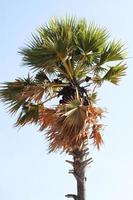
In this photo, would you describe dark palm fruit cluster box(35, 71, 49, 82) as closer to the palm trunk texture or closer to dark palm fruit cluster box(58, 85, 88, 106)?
dark palm fruit cluster box(58, 85, 88, 106)

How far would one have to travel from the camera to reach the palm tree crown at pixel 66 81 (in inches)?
711

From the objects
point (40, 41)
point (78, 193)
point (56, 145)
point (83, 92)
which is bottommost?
point (78, 193)

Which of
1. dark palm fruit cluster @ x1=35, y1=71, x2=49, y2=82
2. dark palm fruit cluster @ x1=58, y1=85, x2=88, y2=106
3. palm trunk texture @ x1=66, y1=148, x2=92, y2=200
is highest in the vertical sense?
dark palm fruit cluster @ x1=35, y1=71, x2=49, y2=82

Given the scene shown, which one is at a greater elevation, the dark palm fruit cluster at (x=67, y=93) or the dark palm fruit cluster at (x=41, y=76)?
the dark palm fruit cluster at (x=41, y=76)

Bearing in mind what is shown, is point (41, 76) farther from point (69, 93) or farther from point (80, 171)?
point (80, 171)

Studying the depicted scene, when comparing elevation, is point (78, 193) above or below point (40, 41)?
below

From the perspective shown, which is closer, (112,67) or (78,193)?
(78,193)

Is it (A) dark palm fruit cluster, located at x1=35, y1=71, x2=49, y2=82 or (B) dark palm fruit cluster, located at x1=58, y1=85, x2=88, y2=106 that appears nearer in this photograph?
(B) dark palm fruit cluster, located at x1=58, y1=85, x2=88, y2=106

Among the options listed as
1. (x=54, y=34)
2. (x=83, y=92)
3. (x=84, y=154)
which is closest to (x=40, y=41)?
(x=54, y=34)

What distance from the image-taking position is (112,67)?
1973 centimetres

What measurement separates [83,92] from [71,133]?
1.47 meters

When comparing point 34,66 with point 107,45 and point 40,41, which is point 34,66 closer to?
point 40,41

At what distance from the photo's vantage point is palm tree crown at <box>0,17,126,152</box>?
1806cm

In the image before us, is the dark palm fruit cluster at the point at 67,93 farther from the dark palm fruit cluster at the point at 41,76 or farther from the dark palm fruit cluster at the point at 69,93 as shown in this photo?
the dark palm fruit cluster at the point at 41,76
